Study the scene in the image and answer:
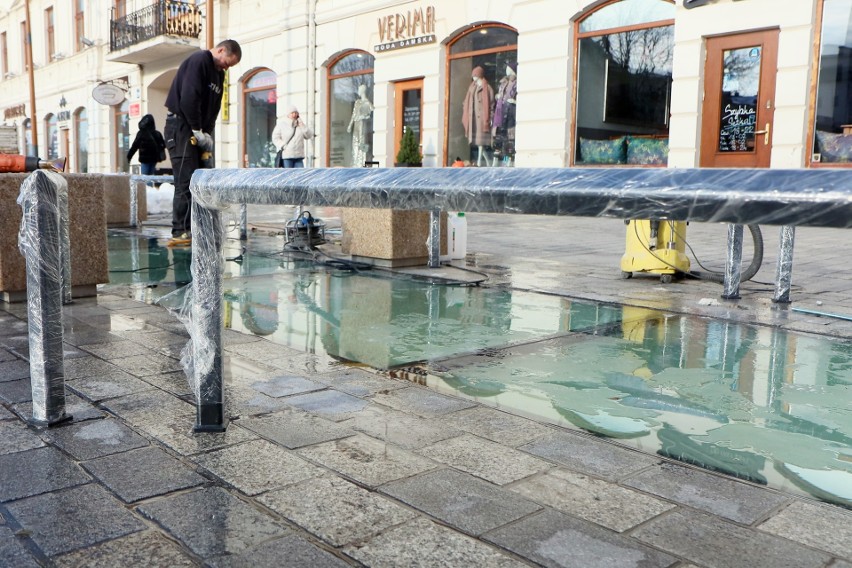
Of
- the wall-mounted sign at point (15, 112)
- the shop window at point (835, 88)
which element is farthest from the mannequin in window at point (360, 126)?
the wall-mounted sign at point (15, 112)

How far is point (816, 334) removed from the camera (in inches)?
190

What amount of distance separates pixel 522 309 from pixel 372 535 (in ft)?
12.3

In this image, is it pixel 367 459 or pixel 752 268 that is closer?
pixel 367 459

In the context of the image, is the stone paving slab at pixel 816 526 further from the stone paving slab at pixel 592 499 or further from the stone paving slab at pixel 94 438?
the stone paving slab at pixel 94 438

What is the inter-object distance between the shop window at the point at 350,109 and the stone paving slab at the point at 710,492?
18.1 m

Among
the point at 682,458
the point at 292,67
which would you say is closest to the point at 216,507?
the point at 682,458

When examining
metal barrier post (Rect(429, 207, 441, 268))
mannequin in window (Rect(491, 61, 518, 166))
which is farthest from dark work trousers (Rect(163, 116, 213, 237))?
mannequin in window (Rect(491, 61, 518, 166))

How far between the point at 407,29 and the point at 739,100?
8.27 meters

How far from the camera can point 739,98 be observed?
44.4 ft

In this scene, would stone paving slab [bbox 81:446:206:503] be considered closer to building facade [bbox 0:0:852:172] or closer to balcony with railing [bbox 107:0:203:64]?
building facade [bbox 0:0:852:172]

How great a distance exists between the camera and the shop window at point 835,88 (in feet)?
40.3

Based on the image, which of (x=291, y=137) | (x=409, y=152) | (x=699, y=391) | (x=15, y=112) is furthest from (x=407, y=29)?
(x=15, y=112)

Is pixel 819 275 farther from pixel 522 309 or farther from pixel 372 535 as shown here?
pixel 372 535

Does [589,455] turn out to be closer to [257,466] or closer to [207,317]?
[257,466]
